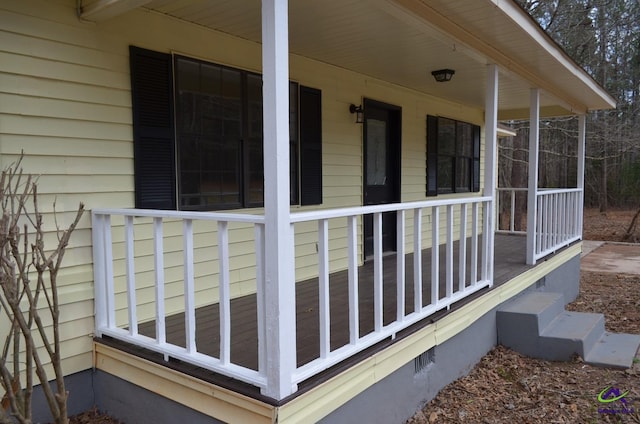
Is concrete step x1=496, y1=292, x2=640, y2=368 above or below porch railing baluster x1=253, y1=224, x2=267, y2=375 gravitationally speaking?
below

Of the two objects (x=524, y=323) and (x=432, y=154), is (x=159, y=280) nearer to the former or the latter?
(x=524, y=323)

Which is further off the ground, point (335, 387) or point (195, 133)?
point (195, 133)

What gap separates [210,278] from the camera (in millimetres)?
3666

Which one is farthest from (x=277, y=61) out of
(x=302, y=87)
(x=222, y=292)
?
(x=302, y=87)

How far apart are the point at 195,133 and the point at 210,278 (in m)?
1.11

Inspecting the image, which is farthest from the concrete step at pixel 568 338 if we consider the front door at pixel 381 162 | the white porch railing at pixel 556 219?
the front door at pixel 381 162

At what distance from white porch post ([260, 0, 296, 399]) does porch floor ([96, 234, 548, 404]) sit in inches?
8.2

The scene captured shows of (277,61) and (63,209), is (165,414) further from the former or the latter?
(277,61)

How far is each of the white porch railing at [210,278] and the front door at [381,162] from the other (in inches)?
66.3

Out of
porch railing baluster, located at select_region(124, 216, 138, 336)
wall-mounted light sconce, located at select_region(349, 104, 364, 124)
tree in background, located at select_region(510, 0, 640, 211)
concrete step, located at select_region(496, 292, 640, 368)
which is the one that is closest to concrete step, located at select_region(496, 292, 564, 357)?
concrete step, located at select_region(496, 292, 640, 368)

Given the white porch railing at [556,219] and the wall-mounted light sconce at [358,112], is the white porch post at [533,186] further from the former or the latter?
the wall-mounted light sconce at [358,112]

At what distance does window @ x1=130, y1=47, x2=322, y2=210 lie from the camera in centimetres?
320

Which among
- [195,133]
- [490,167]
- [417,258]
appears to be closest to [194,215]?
[195,133]

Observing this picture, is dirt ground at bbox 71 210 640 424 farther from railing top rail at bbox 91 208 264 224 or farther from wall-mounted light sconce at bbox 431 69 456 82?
wall-mounted light sconce at bbox 431 69 456 82
